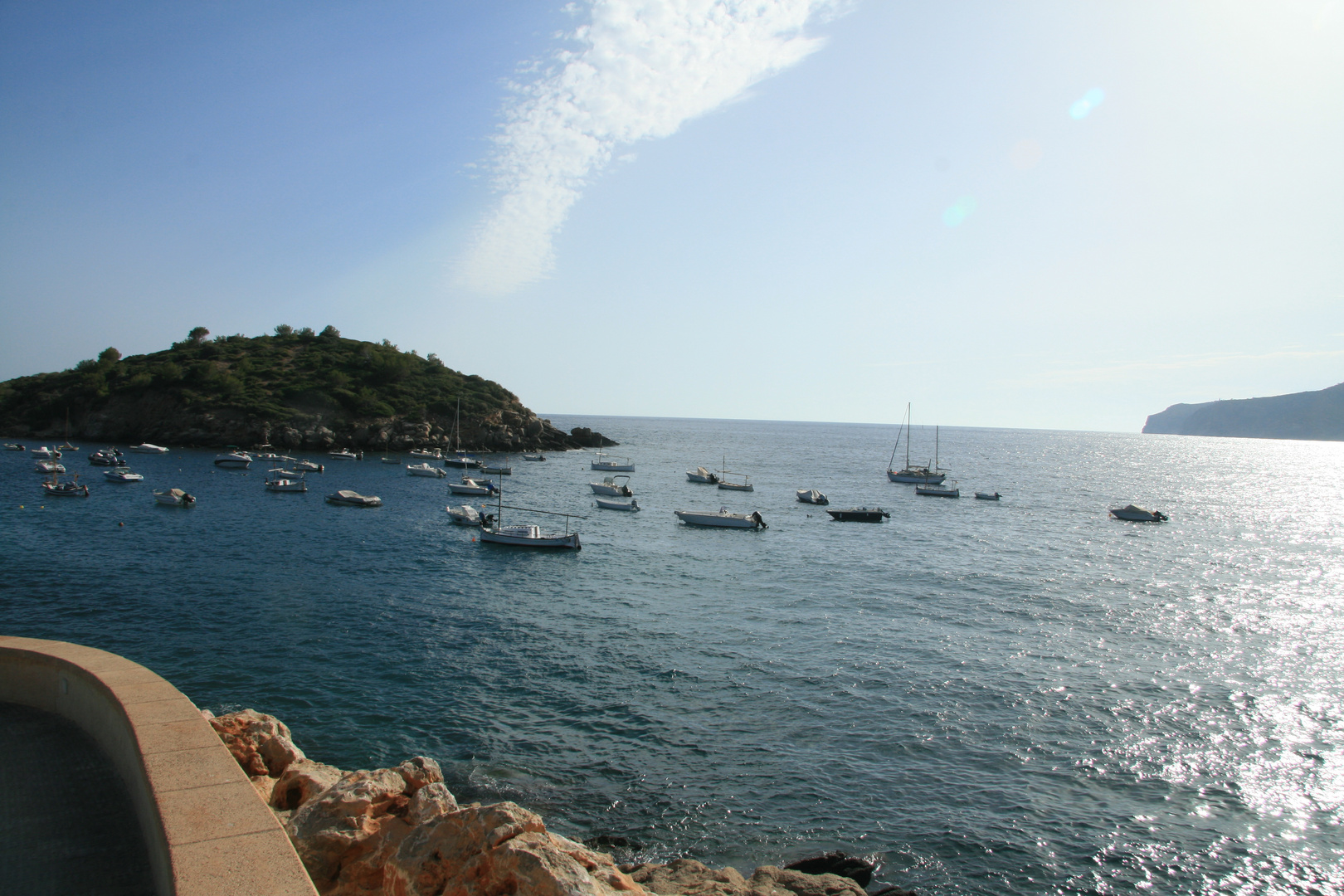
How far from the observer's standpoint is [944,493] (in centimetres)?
9331

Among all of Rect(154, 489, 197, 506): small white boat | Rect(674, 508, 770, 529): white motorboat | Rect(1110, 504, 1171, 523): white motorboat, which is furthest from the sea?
Rect(1110, 504, 1171, 523): white motorboat

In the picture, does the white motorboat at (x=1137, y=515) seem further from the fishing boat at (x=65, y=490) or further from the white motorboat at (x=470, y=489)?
the fishing boat at (x=65, y=490)

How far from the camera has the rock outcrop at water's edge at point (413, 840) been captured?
849 centimetres

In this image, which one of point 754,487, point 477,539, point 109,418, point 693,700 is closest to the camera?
point 693,700

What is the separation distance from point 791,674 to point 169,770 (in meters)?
22.8

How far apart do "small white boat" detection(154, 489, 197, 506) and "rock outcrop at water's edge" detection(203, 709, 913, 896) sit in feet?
193

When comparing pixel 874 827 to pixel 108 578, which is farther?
pixel 108 578

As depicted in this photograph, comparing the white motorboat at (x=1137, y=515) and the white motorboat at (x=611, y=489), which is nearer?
the white motorboat at (x=1137, y=515)

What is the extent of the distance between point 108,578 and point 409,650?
20.9 metres

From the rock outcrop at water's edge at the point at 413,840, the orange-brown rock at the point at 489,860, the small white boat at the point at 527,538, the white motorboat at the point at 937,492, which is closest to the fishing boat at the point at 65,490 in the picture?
the small white boat at the point at 527,538

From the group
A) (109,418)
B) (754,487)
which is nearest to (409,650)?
(754,487)

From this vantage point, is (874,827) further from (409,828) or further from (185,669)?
(185,669)

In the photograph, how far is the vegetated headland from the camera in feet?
398

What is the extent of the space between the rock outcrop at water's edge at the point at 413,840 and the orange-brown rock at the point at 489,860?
11 millimetres
